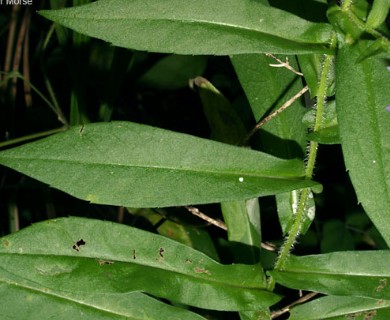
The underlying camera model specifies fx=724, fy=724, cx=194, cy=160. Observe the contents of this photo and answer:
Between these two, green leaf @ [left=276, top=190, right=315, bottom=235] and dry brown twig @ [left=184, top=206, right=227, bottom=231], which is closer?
green leaf @ [left=276, top=190, right=315, bottom=235]

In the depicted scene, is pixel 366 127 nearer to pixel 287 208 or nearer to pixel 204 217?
pixel 287 208

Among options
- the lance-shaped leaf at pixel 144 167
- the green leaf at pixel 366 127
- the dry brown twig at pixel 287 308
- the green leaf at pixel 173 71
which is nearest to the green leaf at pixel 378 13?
the green leaf at pixel 366 127

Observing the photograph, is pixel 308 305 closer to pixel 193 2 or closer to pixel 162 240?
pixel 162 240

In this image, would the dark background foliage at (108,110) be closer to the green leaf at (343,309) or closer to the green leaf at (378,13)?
the green leaf at (343,309)

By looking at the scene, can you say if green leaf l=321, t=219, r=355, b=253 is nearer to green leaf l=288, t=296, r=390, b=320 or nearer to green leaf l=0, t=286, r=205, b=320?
green leaf l=288, t=296, r=390, b=320

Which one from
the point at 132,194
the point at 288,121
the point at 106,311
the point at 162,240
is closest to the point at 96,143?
the point at 132,194

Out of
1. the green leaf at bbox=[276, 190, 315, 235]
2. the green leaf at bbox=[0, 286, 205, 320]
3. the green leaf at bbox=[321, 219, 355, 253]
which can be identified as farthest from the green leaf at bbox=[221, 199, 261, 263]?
the green leaf at bbox=[321, 219, 355, 253]
